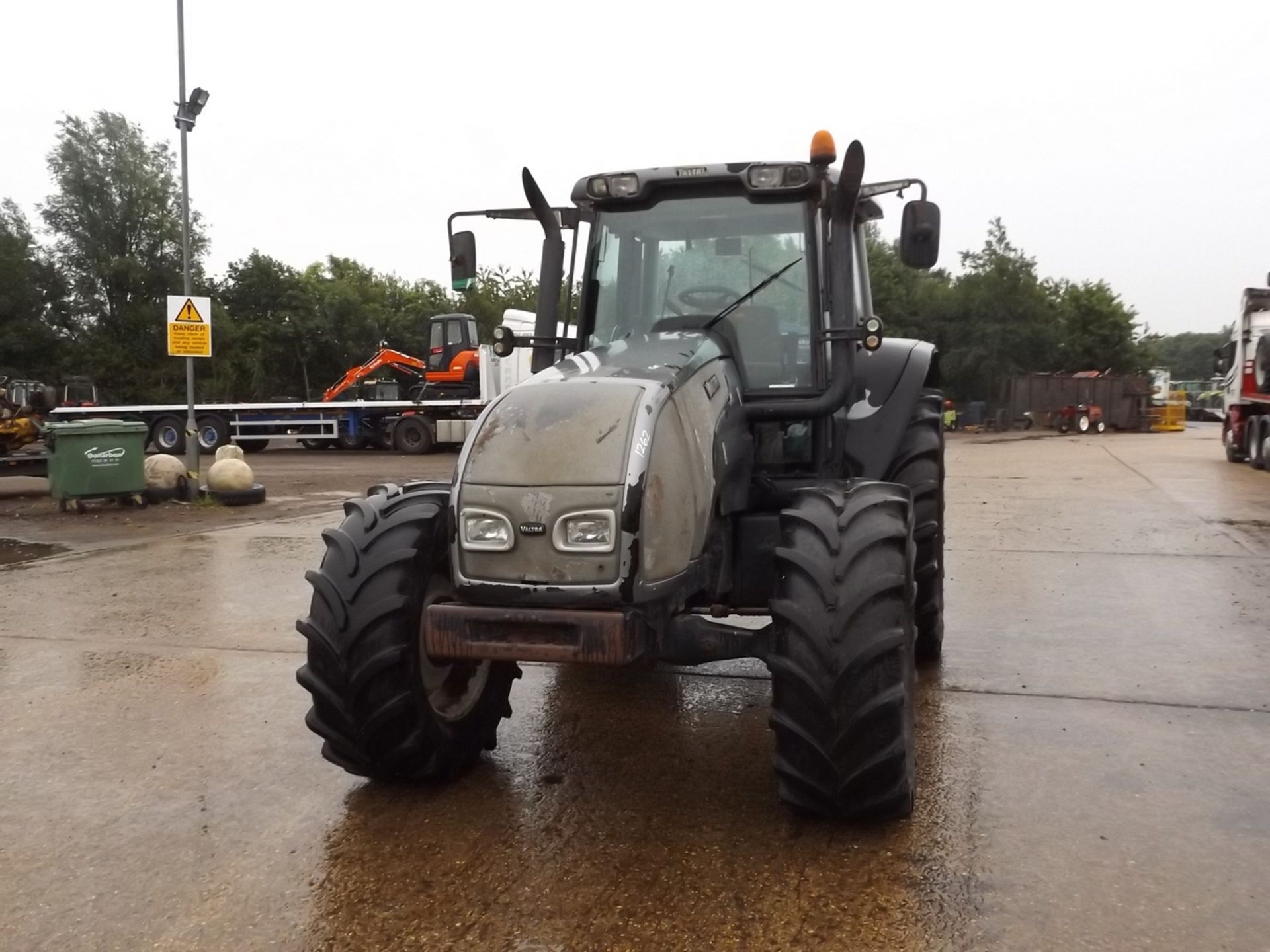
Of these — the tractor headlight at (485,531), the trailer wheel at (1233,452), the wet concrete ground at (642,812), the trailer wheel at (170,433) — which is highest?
the tractor headlight at (485,531)

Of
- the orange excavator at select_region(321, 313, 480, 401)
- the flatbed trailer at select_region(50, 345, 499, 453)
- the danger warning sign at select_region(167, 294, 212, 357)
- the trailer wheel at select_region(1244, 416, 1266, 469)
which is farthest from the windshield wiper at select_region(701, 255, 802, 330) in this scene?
the orange excavator at select_region(321, 313, 480, 401)

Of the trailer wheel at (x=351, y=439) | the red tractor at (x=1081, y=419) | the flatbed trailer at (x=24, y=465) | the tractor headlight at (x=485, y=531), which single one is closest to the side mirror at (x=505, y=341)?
the tractor headlight at (x=485, y=531)

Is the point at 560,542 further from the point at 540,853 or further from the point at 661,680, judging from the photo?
the point at 661,680

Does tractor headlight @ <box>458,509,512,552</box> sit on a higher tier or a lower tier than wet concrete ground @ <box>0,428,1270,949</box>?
higher

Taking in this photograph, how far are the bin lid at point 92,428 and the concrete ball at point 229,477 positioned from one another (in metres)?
1.28

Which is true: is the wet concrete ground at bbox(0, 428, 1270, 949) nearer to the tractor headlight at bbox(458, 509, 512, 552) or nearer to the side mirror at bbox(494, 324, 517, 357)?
the tractor headlight at bbox(458, 509, 512, 552)

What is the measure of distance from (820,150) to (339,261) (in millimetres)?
77072

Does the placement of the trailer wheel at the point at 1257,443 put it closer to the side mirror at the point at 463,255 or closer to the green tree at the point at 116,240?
the side mirror at the point at 463,255

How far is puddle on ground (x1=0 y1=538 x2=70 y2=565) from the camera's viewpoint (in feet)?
32.6

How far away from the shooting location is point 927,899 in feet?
10.5

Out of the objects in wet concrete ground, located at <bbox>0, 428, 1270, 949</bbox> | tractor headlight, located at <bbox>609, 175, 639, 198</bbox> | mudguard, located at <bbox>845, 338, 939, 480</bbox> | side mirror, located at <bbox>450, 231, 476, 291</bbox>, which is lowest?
wet concrete ground, located at <bbox>0, 428, 1270, 949</bbox>

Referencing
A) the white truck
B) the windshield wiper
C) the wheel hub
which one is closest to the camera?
the wheel hub

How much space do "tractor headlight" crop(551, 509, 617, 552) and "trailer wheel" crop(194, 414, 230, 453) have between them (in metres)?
26.9

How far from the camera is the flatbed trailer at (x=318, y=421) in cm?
2692
